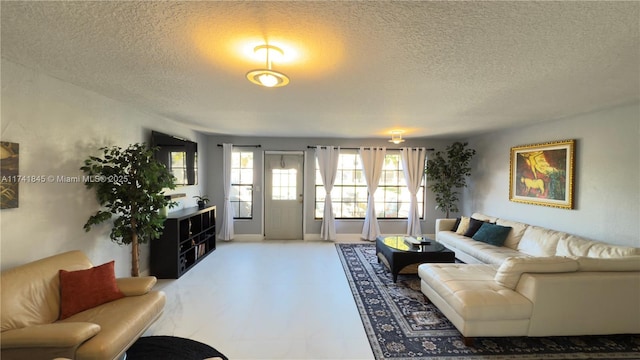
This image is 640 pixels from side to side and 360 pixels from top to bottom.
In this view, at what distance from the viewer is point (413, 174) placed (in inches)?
231

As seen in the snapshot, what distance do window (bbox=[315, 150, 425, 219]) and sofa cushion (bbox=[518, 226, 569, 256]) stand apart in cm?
238

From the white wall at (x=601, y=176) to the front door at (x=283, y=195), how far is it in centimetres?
415

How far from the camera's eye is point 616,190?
2.99 meters

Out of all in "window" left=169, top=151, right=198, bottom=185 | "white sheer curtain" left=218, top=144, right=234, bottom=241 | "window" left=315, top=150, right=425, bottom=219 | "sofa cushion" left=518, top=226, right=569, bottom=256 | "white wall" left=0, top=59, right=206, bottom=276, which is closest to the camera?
"white wall" left=0, top=59, right=206, bottom=276

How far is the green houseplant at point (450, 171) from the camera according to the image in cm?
539

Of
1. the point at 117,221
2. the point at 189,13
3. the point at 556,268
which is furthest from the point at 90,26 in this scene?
the point at 556,268

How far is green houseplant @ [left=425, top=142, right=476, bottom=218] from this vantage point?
539 cm

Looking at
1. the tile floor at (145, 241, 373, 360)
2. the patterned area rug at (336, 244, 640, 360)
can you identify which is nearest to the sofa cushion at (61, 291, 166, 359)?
the tile floor at (145, 241, 373, 360)

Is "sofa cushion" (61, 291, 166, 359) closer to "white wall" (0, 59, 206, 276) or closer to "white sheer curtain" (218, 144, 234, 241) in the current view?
"white wall" (0, 59, 206, 276)

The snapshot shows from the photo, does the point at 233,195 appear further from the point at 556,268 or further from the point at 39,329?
the point at 556,268

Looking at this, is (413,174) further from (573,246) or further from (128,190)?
(128,190)

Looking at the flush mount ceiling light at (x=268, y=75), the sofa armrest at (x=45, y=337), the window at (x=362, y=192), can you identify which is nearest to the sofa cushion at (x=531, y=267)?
the flush mount ceiling light at (x=268, y=75)

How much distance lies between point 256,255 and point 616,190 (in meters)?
5.06

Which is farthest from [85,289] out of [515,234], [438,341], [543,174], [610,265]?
[543,174]
